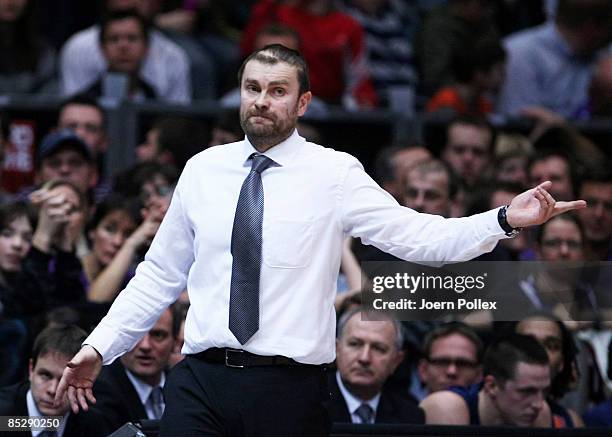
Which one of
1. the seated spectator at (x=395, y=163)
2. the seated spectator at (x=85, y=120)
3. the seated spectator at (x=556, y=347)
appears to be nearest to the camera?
the seated spectator at (x=556, y=347)

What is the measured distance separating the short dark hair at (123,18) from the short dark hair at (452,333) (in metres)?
3.61

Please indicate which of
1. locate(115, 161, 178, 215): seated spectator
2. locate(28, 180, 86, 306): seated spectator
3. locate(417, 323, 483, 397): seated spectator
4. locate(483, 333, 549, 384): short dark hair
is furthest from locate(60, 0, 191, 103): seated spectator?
locate(483, 333, 549, 384): short dark hair

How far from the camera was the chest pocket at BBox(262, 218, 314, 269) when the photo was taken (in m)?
4.80

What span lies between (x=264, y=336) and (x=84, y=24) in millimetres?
7534

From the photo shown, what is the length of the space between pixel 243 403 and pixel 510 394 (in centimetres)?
246

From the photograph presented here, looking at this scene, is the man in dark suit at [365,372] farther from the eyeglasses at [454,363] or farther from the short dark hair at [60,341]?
the short dark hair at [60,341]

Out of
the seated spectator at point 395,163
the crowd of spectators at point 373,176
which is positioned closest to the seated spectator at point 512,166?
the crowd of spectators at point 373,176

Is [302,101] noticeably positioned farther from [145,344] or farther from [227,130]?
[227,130]

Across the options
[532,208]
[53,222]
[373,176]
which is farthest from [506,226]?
[373,176]

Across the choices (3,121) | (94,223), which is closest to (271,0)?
(3,121)

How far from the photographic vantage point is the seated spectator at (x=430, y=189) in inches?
320

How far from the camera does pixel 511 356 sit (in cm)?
688

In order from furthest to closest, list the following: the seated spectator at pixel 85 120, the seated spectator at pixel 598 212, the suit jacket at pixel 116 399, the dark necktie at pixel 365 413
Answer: the seated spectator at pixel 85 120
the seated spectator at pixel 598 212
the dark necktie at pixel 365 413
the suit jacket at pixel 116 399

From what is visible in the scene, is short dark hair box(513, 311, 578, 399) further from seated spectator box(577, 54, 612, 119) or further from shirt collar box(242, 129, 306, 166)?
seated spectator box(577, 54, 612, 119)
